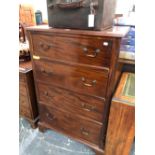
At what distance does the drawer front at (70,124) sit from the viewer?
1.18 metres

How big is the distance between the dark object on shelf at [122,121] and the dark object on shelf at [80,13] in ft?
1.59

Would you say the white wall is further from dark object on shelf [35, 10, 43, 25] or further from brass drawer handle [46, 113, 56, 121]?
brass drawer handle [46, 113, 56, 121]

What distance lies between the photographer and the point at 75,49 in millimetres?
905

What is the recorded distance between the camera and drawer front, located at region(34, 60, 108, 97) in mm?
934

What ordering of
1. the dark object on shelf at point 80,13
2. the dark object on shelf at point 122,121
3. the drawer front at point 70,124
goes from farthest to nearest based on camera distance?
the drawer front at point 70,124, the dark object on shelf at point 122,121, the dark object on shelf at point 80,13

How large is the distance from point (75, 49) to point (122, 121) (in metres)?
0.60

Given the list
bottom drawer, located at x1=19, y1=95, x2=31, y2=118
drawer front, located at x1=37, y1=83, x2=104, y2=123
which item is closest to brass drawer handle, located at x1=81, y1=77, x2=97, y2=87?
drawer front, located at x1=37, y1=83, x2=104, y2=123

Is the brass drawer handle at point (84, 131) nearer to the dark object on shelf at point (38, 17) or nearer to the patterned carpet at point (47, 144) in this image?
the patterned carpet at point (47, 144)

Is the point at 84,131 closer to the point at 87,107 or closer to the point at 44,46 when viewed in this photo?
the point at 87,107

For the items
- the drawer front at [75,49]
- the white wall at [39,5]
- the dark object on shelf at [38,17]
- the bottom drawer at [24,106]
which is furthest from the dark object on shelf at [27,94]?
the white wall at [39,5]

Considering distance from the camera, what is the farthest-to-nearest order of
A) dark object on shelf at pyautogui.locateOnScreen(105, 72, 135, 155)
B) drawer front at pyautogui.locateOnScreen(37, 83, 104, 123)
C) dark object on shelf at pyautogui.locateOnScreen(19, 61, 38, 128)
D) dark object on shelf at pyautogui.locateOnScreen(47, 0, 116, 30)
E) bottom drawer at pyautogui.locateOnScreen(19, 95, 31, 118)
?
1. bottom drawer at pyautogui.locateOnScreen(19, 95, 31, 118)
2. dark object on shelf at pyautogui.locateOnScreen(19, 61, 38, 128)
3. drawer front at pyautogui.locateOnScreen(37, 83, 104, 123)
4. dark object on shelf at pyautogui.locateOnScreen(105, 72, 135, 155)
5. dark object on shelf at pyautogui.locateOnScreen(47, 0, 116, 30)

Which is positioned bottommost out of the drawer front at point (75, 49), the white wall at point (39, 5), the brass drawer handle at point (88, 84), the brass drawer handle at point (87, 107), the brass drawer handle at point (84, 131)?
the brass drawer handle at point (84, 131)

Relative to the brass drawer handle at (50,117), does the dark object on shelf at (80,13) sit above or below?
above
